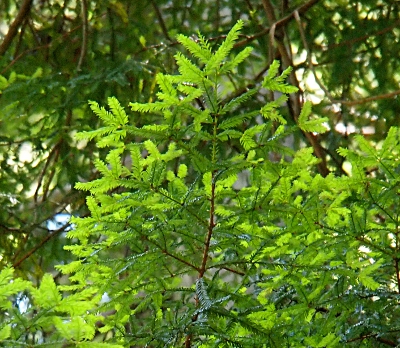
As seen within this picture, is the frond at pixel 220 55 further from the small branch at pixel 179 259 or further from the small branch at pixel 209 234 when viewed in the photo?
the small branch at pixel 179 259

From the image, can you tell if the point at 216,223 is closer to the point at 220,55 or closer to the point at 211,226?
the point at 211,226

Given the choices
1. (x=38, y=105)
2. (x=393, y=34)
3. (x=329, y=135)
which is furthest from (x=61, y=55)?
(x=393, y=34)

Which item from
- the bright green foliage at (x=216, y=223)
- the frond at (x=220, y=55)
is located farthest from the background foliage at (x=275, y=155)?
the frond at (x=220, y=55)

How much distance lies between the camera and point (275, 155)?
14.5ft

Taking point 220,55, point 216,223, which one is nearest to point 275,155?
point 216,223

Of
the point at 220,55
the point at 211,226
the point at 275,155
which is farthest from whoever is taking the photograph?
the point at 275,155

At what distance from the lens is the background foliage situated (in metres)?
2.11

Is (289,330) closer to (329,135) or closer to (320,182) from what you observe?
A: (320,182)

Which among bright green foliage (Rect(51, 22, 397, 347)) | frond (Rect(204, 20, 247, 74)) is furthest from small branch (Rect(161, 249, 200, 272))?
frond (Rect(204, 20, 247, 74))

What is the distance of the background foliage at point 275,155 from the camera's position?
211 cm

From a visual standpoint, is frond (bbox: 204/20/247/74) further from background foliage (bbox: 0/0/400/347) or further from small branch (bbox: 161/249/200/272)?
small branch (bbox: 161/249/200/272)

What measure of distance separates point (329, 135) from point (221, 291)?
2595mm

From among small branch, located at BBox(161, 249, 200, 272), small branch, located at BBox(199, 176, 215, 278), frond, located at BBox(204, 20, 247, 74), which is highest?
frond, located at BBox(204, 20, 247, 74)

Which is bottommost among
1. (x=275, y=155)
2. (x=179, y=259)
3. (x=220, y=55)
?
(x=179, y=259)
